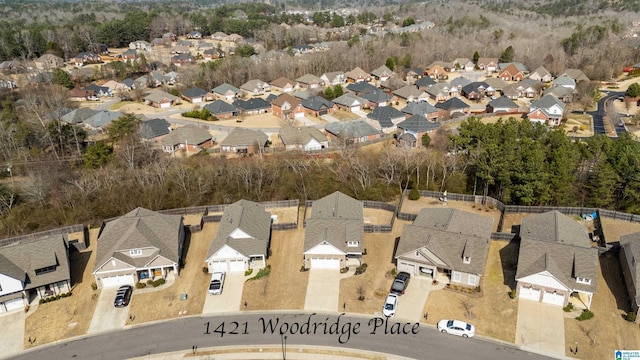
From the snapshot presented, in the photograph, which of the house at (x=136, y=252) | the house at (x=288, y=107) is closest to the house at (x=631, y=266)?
the house at (x=136, y=252)

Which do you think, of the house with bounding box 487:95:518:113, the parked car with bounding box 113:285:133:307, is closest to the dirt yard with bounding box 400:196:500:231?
the parked car with bounding box 113:285:133:307

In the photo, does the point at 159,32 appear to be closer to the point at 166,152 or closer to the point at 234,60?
the point at 234,60

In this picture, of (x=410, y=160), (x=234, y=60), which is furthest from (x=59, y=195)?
(x=234, y=60)

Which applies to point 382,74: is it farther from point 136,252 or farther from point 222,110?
point 136,252

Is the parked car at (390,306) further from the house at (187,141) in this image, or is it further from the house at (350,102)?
the house at (350,102)

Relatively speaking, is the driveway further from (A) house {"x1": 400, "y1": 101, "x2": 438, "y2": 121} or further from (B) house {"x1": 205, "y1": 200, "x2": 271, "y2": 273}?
(A) house {"x1": 400, "y1": 101, "x2": 438, "y2": 121}

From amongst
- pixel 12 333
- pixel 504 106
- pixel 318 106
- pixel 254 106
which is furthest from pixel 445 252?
pixel 254 106
